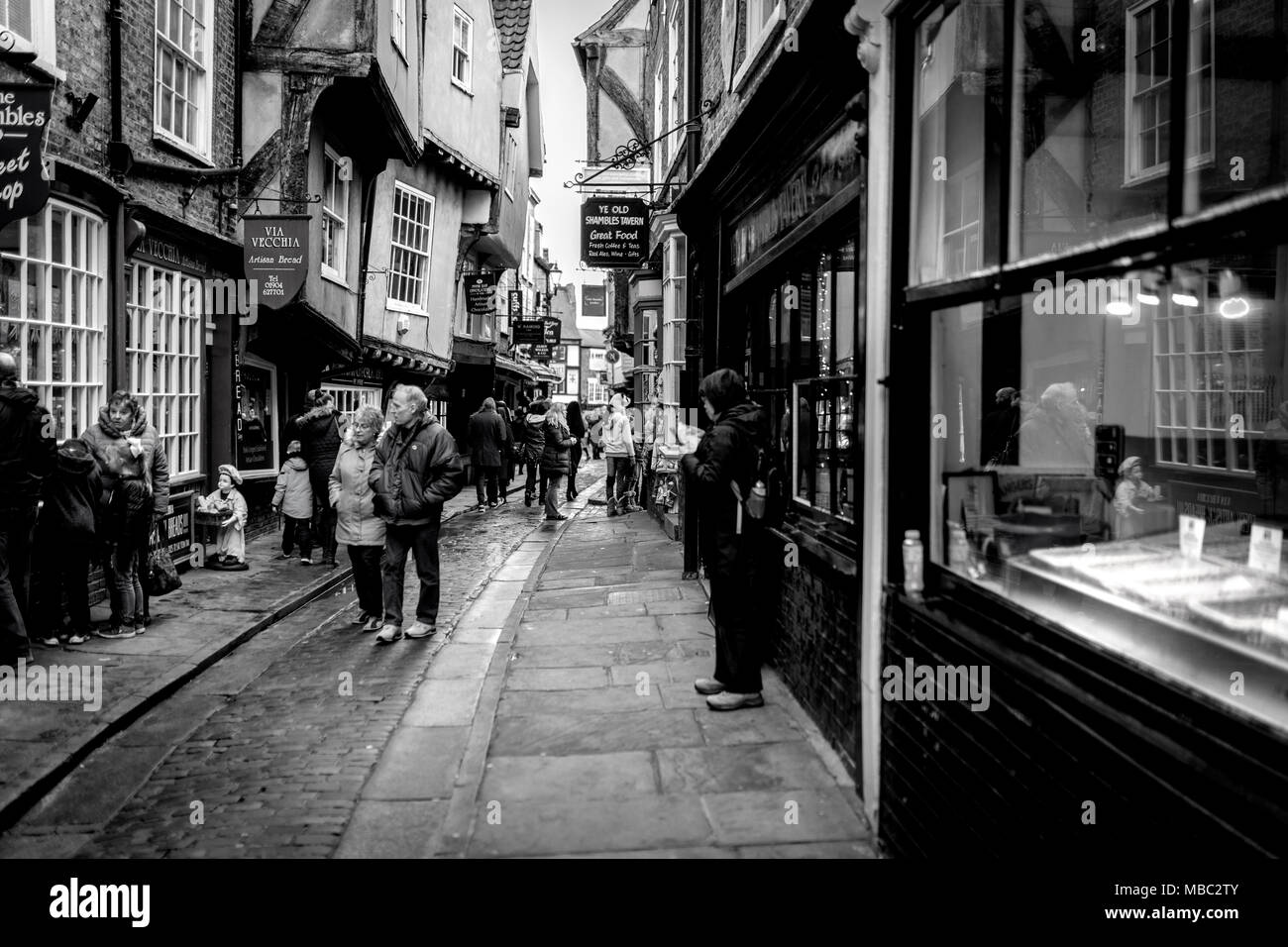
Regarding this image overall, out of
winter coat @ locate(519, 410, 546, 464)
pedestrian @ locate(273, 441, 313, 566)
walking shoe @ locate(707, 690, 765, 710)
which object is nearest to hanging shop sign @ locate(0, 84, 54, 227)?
walking shoe @ locate(707, 690, 765, 710)

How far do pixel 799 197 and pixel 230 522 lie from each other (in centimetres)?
739

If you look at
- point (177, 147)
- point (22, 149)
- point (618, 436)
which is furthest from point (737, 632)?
point (618, 436)

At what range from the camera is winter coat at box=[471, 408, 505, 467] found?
18.0 meters

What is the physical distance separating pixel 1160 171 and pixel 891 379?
2654 millimetres

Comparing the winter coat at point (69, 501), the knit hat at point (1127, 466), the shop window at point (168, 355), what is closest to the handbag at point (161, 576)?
the winter coat at point (69, 501)

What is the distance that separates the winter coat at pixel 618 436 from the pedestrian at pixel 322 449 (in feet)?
20.4

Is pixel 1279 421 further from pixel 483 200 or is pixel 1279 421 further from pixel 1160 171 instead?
pixel 483 200

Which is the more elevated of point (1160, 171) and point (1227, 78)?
point (1227, 78)

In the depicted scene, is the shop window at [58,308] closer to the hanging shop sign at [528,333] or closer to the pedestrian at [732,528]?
the pedestrian at [732,528]

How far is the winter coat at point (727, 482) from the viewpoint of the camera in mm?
5902

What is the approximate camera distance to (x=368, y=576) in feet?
27.6

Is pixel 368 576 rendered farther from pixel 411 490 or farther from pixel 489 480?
pixel 489 480
